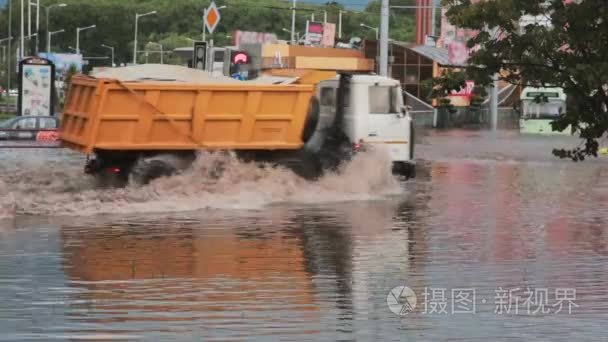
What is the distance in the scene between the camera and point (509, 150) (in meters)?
49.7

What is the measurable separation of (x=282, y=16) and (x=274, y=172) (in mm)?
150637

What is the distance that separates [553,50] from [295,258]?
3655mm

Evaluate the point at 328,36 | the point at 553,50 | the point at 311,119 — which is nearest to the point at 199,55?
the point at 311,119

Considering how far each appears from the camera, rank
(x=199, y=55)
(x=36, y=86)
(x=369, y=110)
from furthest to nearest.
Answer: (x=36, y=86) → (x=199, y=55) → (x=369, y=110)

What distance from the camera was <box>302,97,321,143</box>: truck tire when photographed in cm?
2486

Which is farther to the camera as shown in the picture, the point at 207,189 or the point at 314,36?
the point at 314,36

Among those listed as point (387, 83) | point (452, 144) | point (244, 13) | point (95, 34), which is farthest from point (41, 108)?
point (95, 34)

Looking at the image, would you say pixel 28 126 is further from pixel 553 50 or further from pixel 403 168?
pixel 553 50

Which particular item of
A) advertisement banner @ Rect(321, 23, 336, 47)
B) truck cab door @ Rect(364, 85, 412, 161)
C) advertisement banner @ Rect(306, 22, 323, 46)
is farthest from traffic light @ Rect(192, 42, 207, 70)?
advertisement banner @ Rect(306, 22, 323, 46)

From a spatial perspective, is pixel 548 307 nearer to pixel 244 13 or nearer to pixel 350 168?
pixel 350 168

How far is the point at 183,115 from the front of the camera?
2381 cm

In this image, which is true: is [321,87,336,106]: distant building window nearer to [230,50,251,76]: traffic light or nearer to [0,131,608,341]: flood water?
[0,131,608,341]: flood water

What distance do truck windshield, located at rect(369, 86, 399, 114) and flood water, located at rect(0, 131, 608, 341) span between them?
143 centimetres

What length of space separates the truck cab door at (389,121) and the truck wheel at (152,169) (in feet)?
16.2
